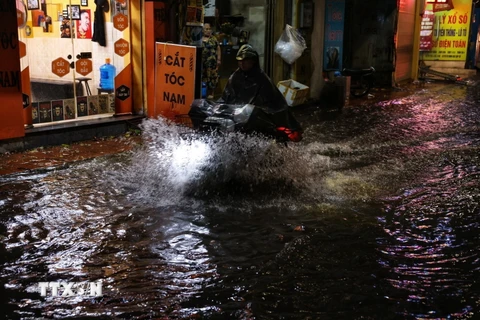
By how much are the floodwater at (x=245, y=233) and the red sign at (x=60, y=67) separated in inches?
109

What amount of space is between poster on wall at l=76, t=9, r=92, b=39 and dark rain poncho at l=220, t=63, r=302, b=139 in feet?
16.1

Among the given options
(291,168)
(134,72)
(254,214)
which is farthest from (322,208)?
(134,72)

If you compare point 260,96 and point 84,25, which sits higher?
point 84,25

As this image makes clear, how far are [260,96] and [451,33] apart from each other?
879 inches

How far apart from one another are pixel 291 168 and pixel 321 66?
373 inches

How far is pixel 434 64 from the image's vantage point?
1073 inches

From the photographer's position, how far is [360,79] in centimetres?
1798

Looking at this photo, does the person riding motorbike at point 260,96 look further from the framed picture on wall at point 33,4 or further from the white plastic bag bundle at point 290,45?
the white plastic bag bundle at point 290,45

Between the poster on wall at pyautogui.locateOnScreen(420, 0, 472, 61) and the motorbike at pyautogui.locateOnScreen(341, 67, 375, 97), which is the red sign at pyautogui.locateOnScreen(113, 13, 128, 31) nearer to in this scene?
the motorbike at pyautogui.locateOnScreen(341, 67, 375, 97)

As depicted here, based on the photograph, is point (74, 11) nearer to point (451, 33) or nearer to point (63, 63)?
point (63, 63)

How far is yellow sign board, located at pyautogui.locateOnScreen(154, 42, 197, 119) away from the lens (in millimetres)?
9750

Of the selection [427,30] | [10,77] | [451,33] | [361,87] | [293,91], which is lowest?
[361,87]

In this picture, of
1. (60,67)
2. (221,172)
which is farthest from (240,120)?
(60,67)

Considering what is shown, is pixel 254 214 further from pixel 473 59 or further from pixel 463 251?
pixel 473 59
